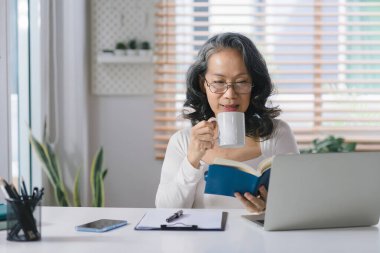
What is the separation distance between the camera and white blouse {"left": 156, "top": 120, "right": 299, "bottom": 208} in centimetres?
232

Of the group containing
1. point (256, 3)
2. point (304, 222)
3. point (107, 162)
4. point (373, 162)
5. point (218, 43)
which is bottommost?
point (107, 162)

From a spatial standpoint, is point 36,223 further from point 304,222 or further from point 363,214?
point 363,214

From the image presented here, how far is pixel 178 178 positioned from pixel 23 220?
80cm

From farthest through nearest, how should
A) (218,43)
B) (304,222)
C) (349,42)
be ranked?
(349,42)
(218,43)
(304,222)

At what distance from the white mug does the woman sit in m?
0.26

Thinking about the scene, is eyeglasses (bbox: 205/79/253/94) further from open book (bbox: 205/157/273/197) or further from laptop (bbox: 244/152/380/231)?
laptop (bbox: 244/152/380/231)

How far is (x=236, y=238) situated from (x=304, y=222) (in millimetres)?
222

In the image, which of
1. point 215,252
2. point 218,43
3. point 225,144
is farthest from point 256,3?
point 215,252

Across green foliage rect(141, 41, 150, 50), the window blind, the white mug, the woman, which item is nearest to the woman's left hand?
the white mug

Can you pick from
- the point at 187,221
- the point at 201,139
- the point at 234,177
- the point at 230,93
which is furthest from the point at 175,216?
the point at 230,93

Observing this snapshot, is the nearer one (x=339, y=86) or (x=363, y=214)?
(x=363, y=214)

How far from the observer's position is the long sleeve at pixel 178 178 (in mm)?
2311

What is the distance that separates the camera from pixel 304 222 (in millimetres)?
1775

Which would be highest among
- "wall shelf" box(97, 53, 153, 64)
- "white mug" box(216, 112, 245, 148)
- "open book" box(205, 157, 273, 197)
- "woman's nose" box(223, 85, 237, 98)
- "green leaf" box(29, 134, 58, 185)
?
"wall shelf" box(97, 53, 153, 64)
